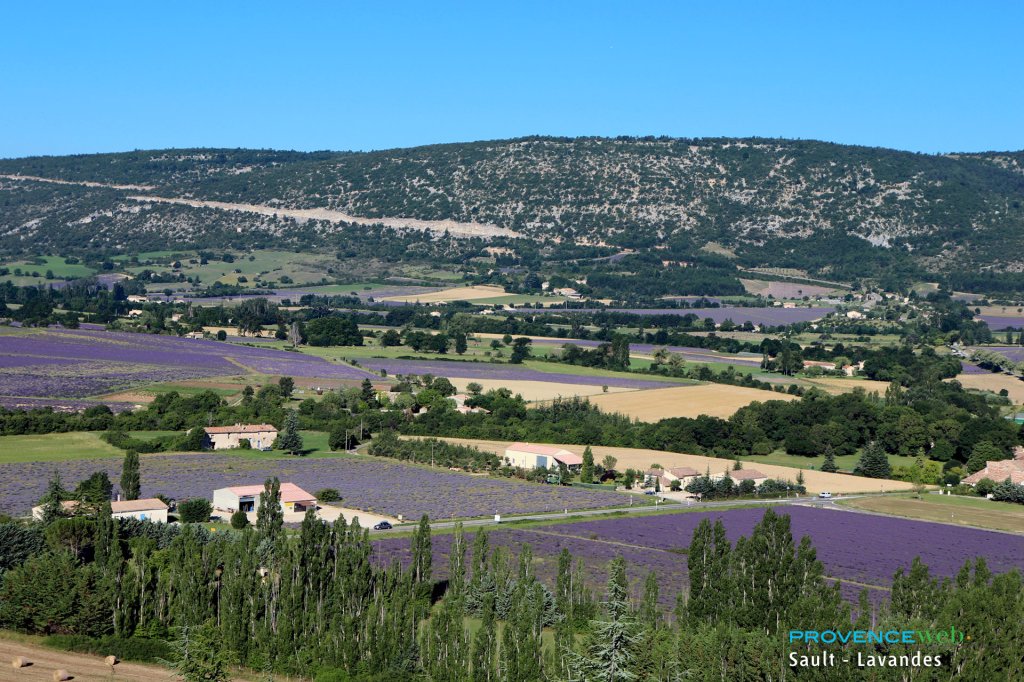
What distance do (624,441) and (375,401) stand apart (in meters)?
17.5

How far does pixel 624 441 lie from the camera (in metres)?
80.6

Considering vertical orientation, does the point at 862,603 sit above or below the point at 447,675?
above

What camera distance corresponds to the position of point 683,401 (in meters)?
93.5

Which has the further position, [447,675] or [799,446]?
[799,446]

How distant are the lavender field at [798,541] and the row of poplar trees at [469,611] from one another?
145 inches

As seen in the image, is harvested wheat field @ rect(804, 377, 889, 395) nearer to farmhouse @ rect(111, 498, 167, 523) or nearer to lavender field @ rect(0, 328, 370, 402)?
lavender field @ rect(0, 328, 370, 402)

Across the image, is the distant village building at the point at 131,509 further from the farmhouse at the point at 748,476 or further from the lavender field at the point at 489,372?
the lavender field at the point at 489,372

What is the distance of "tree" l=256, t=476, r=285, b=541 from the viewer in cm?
4588

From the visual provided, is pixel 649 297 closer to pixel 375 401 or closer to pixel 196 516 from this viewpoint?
pixel 375 401

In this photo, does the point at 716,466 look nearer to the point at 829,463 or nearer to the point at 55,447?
the point at 829,463

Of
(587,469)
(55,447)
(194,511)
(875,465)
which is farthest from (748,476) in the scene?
(55,447)

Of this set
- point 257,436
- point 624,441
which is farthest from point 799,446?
point 257,436

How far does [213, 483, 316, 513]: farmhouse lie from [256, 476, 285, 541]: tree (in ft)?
29.9

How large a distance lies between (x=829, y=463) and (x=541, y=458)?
16475 millimetres
